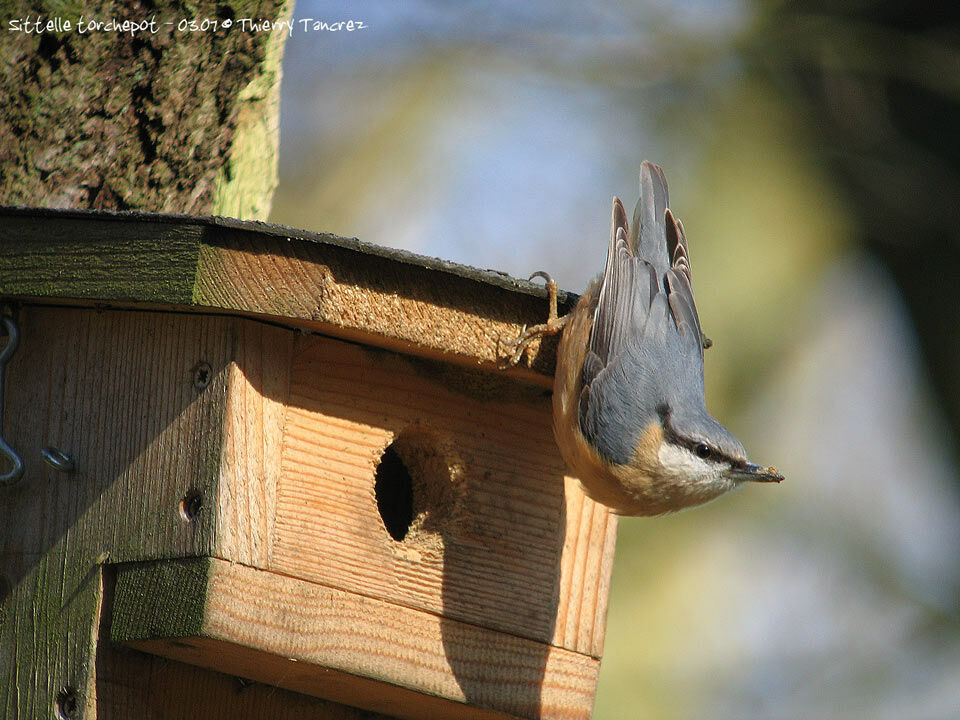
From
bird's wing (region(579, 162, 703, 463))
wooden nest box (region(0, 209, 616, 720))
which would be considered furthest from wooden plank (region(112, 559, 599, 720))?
bird's wing (region(579, 162, 703, 463))

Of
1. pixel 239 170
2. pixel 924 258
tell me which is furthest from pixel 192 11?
pixel 924 258

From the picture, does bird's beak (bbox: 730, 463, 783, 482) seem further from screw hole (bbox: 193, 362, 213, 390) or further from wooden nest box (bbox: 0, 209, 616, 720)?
screw hole (bbox: 193, 362, 213, 390)

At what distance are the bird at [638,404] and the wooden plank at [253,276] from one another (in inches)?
13.0

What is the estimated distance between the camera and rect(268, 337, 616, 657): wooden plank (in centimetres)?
247

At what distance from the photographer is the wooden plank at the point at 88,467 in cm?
230

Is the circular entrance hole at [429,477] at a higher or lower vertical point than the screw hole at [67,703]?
higher

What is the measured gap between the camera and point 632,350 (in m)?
3.11

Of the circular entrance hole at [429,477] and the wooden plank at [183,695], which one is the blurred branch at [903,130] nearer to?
the circular entrance hole at [429,477]

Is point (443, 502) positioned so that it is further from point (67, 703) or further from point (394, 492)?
point (67, 703)

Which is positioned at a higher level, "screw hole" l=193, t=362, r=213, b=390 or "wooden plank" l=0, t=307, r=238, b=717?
"screw hole" l=193, t=362, r=213, b=390

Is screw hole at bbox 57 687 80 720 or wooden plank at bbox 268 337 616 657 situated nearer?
screw hole at bbox 57 687 80 720

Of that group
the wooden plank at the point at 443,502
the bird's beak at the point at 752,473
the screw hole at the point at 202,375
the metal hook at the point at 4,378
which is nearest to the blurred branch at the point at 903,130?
the bird's beak at the point at 752,473

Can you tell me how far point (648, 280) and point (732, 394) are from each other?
3146mm

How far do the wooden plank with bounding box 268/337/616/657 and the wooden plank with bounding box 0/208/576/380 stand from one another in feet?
0.47
